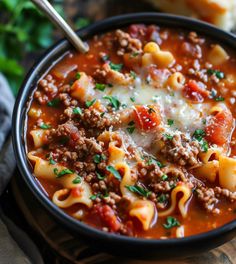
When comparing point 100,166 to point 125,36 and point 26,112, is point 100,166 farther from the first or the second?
point 125,36

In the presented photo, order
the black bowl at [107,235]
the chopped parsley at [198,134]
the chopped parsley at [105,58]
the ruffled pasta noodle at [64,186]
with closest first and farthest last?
the black bowl at [107,235]
the ruffled pasta noodle at [64,186]
the chopped parsley at [198,134]
the chopped parsley at [105,58]

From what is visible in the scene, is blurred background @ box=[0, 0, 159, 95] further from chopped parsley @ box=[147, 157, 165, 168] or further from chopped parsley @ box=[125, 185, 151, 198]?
chopped parsley @ box=[125, 185, 151, 198]

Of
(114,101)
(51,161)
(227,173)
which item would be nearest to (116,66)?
(114,101)

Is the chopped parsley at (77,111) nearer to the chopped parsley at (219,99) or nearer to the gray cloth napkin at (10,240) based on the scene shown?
the gray cloth napkin at (10,240)

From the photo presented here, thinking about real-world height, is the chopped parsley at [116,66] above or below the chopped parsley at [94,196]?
above

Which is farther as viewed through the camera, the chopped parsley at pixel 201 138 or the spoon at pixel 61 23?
the spoon at pixel 61 23

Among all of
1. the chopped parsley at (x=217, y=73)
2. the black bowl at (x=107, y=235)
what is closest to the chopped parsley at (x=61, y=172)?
the black bowl at (x=107, y=235)
